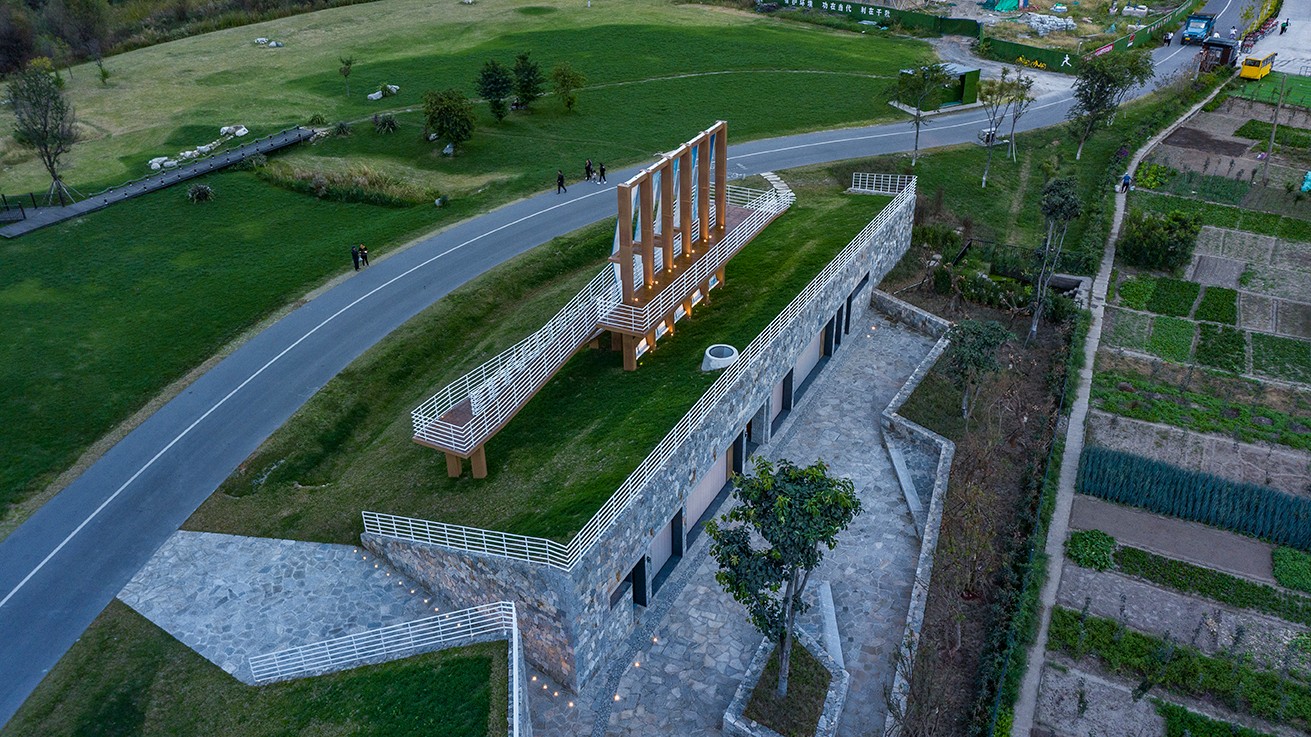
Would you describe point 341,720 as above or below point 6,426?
below

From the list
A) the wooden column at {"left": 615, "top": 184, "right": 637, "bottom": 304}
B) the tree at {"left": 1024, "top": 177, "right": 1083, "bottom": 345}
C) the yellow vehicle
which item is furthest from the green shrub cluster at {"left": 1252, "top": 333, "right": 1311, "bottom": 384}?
the yellow vehicle

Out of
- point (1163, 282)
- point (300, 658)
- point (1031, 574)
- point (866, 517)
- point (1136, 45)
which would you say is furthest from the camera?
point (1136, 45)

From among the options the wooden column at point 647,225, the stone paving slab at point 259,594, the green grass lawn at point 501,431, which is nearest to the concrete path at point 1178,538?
the green grass lawn at point 501,431

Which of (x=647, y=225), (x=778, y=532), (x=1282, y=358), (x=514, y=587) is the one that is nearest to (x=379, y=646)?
(x=514, y=587)

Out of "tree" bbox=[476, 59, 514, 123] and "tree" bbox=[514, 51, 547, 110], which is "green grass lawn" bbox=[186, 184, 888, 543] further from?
"tree" bbox=[514, 51, 547, 110]

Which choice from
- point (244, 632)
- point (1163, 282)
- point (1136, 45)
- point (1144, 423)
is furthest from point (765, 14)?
point (244, 632)

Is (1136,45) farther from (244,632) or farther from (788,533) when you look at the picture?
(244,632)
